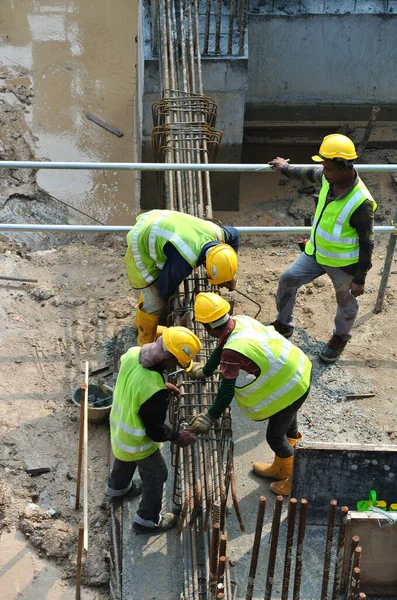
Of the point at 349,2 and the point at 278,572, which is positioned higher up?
the point at 349,2

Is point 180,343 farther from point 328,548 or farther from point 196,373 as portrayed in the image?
point 328,548

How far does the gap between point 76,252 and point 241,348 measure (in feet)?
12.7

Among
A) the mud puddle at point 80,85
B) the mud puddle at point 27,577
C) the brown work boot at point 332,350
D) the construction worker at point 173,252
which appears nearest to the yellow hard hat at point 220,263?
the construction worker at point 173,252

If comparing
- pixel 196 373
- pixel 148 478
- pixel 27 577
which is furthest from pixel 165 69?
pixel 27 577

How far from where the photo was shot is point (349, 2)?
35.2 ft

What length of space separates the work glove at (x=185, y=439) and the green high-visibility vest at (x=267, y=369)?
0.48 meters

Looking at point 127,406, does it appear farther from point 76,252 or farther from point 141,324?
point 76,252

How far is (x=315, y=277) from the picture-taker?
270 inches

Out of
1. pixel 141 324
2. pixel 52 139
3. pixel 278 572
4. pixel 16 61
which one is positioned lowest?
pixel 278 572

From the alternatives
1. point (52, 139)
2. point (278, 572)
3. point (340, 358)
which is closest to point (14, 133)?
point (52, 139)

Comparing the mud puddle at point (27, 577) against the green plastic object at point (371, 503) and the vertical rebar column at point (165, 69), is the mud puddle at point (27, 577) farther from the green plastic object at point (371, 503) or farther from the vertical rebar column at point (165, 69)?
the vertical rebar column at point (165, 69)

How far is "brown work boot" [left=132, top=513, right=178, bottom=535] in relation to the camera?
18.6ft

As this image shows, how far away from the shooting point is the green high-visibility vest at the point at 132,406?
502 centimetres

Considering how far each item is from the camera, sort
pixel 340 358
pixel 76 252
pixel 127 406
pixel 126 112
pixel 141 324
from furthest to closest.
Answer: pixel 126 112
pixel 76 252
pixel 340 358
pixel 141 324
pixel 127 406
